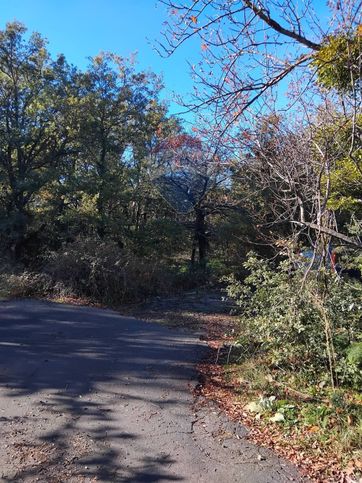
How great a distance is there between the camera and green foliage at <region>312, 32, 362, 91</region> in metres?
3.56

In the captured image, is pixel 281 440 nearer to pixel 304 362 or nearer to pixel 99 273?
pixel 304 362

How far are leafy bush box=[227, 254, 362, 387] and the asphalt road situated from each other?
1224 millimetres

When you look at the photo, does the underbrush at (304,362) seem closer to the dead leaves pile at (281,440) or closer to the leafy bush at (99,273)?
the dead leaves pile at (281,440)

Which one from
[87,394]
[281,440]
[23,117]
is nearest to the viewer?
[281,440]

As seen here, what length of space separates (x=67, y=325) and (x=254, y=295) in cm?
378

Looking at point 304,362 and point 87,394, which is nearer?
point 87,394

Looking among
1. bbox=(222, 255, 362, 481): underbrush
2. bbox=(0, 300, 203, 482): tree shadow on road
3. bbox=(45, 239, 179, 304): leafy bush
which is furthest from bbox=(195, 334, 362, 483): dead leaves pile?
bbox=(45, 239, 179, 304): leafy bush

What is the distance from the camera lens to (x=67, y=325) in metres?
8.54

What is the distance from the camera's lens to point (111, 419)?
442 cm

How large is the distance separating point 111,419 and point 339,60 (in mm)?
3857

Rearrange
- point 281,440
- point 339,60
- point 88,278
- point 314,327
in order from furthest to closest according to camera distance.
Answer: point 88,278 < point 314,327 < point 281,440 < point 339,60

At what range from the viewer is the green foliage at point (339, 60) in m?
3.56

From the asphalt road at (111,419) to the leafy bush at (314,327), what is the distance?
1224 millimetres

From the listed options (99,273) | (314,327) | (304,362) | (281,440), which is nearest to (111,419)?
(281,440)
